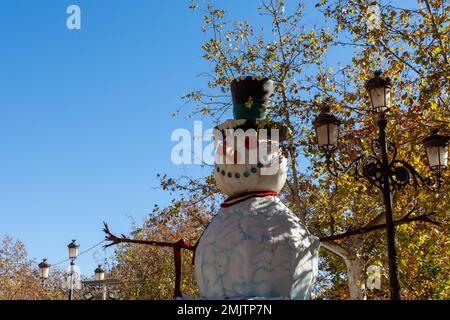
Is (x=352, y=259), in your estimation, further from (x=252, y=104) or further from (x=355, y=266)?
(x=252, y=104)

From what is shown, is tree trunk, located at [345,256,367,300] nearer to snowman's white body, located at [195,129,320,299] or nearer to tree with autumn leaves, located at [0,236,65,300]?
snowman's white body, located at [195,129,320,299]

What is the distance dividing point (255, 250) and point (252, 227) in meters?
0.31

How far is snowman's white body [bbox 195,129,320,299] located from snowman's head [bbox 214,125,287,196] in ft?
0.05

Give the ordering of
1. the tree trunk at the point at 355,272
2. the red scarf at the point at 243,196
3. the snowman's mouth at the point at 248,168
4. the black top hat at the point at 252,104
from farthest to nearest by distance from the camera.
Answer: the tree trunk at the point at 355,272
the black top hat at the point at 252,104
the snowman's mouth at the point at 248,168
the red scarf at the point at 243,196

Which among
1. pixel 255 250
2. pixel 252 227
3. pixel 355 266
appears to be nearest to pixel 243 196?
pixel 252 227

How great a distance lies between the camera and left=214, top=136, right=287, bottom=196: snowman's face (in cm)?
700

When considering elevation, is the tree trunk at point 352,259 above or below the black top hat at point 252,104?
below

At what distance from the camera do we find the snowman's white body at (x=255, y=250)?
6.19m

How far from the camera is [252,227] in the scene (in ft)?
21.1

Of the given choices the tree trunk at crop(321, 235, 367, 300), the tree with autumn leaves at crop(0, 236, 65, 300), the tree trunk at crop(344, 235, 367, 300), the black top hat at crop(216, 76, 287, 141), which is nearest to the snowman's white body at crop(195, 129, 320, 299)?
the black top hat at crop(216, 76, 287, 141)

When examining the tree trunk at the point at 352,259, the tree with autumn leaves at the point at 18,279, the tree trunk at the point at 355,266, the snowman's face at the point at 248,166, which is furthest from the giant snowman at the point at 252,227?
the tree with autumn leaves at the point at 18,279

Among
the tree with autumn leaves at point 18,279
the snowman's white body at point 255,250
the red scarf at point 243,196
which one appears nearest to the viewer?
the snowman's white body at point 255,250

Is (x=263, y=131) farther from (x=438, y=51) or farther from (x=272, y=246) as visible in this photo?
(x=438, y=51)

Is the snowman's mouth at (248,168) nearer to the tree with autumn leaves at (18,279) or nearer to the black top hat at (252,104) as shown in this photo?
the black top hat at (252,104)
